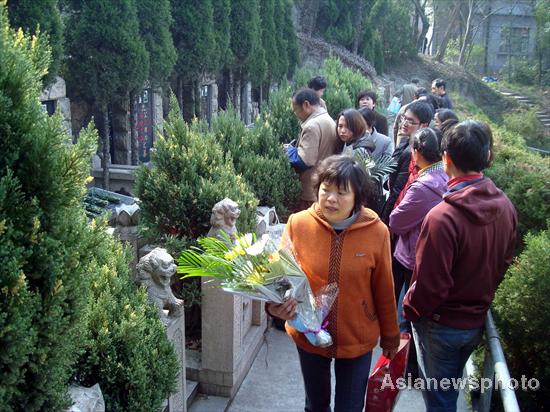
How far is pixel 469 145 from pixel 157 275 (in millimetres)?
1836

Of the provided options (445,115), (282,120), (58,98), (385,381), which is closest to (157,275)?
(385,381)

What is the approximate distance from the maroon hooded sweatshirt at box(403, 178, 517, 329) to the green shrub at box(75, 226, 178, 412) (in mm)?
1353

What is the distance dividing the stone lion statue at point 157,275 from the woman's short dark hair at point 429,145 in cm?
180

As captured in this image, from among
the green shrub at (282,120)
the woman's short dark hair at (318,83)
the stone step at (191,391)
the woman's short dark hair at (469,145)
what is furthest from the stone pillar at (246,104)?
the woman's short dark hair at (469,145)

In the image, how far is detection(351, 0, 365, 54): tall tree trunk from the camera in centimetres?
2811

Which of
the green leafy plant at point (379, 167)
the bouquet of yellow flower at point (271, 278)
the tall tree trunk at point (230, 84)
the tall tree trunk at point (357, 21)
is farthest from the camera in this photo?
the tall tree trunk at point (357, 21)

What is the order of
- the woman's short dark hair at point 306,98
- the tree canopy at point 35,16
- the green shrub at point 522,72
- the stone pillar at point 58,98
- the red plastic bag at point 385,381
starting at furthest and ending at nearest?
1. the green shrub at point 522,72
2. the stone pillar at point 58,98
3. the tree canopy at point 35,16
4. the woman's short dark hair at point 306,98
5. the red plastic bag at point 385,381

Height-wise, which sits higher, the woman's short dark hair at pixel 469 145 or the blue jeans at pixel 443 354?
the woman's short dark hair at pixel 469 145

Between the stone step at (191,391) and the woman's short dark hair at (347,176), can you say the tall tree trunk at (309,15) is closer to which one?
the stone step at (191,391)

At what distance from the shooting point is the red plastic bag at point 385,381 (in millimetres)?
3004

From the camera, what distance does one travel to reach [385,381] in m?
3.01

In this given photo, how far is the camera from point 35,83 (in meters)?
2.08

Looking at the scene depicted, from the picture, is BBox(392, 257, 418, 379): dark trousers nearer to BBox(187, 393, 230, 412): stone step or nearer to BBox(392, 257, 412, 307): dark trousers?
BBox(392, 257, 412, 307): dark trousers

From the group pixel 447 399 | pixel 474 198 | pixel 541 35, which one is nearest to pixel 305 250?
pixel 474 198
